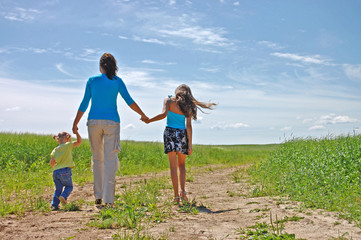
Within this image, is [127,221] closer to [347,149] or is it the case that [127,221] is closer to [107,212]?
[107,212]

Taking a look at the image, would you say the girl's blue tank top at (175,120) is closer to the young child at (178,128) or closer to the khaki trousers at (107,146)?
the young child at (178,128)

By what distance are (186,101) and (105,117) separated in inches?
63.1

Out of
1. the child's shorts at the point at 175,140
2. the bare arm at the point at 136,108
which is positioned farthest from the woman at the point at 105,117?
the child's shorts at the point at 175,140

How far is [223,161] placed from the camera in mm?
22359

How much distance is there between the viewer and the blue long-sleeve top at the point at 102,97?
6.63 m

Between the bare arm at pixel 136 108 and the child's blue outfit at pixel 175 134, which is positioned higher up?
the bare arm at pixel 136 108

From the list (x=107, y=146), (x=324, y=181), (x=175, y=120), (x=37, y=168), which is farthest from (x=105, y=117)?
(x=37, y=168)

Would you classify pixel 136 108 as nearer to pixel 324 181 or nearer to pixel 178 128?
pixel 178 128

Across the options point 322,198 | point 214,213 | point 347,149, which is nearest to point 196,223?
point 214,213

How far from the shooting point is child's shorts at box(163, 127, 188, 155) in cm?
680

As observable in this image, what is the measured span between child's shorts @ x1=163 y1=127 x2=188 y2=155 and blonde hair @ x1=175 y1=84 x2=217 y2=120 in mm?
410

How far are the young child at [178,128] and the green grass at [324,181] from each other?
226cm

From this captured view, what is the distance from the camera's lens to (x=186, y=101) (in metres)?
6.97

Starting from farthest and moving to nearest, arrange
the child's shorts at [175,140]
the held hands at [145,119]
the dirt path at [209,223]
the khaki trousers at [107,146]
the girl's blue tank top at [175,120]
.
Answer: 1. the held hands at [145,119]
2. the girl's blue tank top at [175,120]
3. the child's shorts at [175,140]
4. the khaki trousers at [107,146]
5. the dirt path at [209,223]
